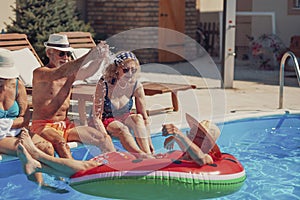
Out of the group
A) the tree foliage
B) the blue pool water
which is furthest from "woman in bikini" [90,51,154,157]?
the tree foliage

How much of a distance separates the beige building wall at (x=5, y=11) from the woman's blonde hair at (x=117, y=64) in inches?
255

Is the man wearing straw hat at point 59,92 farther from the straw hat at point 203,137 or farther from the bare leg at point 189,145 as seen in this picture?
the straw hat at point 203,137

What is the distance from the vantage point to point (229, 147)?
25.6 ft

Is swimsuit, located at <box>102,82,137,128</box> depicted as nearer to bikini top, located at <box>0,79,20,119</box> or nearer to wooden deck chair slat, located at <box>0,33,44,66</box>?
bikini top, located at <box>0,79,20,119</box>

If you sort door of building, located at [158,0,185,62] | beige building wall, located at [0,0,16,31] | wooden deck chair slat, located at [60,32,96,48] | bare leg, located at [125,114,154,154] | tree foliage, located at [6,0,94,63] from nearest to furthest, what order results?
bare leg, located at [125,114,154,154], wooden deck chair slat, located at [60,32,96,48], tree foliage, located at [6,0,94,63], beige building wall, located at [0,0,16,31], door of building, located at [158,0,185,62]

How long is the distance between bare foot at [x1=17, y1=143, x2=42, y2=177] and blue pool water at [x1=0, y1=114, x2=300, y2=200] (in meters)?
0.30

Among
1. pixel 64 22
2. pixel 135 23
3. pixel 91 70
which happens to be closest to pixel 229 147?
pixel 91 70

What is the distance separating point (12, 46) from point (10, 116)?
3280 mm

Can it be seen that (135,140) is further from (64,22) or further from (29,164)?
(64,22)

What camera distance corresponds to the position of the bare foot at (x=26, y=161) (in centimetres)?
520

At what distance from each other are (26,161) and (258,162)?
311 cm

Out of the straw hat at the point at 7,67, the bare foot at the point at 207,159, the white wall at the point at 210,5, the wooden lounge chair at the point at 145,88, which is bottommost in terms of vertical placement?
the bare foot at the point at 207,159

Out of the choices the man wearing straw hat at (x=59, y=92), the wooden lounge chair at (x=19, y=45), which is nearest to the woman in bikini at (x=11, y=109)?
the man wearing straw hat at (x=59, y=92)

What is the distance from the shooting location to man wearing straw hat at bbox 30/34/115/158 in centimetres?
589
